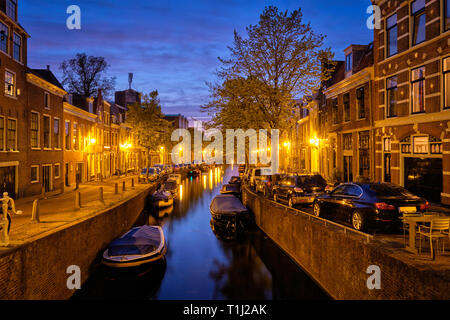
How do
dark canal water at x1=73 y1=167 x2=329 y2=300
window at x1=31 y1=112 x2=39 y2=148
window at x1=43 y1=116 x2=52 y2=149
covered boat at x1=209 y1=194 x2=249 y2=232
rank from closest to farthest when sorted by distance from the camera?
dark canal water at x1=73 y1=167 x2=329 y2=300 → covered boat at x1=209 y1=194 x2=249 y2=232 → window at x1=31 y1=112 x2=39 y2=148 → window at x1=43 y1=116 x2=52 y2=149

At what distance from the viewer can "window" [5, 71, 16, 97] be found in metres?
20.0

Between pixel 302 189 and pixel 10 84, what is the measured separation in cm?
1995

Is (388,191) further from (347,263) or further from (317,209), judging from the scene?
(317,209)

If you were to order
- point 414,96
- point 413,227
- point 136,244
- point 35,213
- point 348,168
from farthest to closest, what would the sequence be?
point 348,168, point 414,96, point 136,244, point 35,213, point 413,227

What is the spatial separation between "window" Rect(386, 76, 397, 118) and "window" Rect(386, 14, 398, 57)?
174 cm

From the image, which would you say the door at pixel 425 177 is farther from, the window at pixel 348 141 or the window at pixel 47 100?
the window at pixel 47 100

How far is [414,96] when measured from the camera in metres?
17.4

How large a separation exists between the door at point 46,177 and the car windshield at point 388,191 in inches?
973

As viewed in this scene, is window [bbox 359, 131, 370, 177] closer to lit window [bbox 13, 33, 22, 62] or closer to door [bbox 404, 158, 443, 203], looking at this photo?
door [bbox 404, 158, 443, 203]

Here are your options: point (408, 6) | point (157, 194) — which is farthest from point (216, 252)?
point (408, 6)

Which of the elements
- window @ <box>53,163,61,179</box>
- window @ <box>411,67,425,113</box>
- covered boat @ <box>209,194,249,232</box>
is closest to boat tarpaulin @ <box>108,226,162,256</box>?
covered boat @ <box>209,194,249,232</box>

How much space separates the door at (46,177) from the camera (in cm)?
→ 2546

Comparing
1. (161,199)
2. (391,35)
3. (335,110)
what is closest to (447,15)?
(391,35)
